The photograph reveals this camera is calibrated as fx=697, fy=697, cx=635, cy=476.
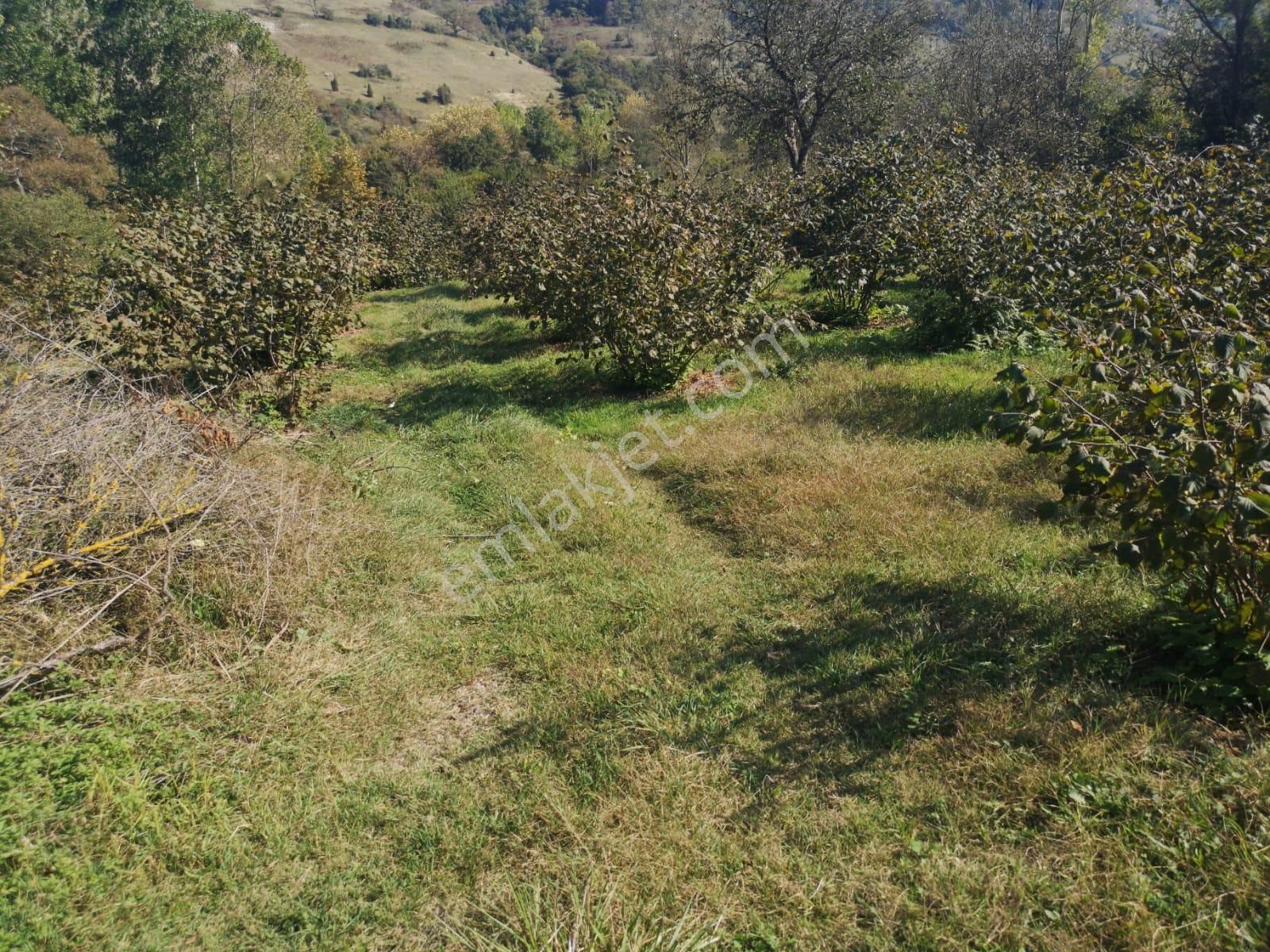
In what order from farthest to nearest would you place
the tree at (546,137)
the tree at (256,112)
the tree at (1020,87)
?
the tree at (546,137)
the tree at (256,112)
the tree at (1020,87)

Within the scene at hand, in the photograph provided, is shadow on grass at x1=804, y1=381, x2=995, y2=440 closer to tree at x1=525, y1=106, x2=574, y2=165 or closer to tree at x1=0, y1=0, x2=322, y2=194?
tree at x1=0, y1=0, x2=322, y2=194

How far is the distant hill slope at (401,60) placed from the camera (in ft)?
209

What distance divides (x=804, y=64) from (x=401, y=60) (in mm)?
74322

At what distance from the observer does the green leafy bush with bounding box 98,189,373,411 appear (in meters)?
5.97

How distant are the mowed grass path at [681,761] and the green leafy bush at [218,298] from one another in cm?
307

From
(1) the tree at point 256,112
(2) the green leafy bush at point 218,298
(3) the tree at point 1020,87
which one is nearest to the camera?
(2) the green leafy bush at point 218,298

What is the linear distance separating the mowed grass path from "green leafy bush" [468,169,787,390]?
2615mm

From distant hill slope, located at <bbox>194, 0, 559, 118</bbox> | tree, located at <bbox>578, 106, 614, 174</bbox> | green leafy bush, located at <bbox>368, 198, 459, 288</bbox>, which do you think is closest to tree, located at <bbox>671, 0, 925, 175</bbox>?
green leafy bush, located at <bbox>368, 198, 459, 288</bbox>

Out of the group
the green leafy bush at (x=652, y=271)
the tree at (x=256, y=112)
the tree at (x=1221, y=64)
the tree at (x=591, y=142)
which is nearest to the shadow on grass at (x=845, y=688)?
the green leafy bush at (x=652, y=271)

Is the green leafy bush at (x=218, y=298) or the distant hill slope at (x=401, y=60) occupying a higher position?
the distant hill slope at (x=401, y=60)

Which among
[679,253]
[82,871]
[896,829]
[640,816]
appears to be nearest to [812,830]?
[896,829]

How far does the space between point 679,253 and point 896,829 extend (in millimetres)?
5434

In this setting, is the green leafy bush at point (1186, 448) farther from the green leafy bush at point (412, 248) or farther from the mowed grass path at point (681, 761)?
the green leafy bush at point (412, 248)

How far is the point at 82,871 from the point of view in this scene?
215 cm
